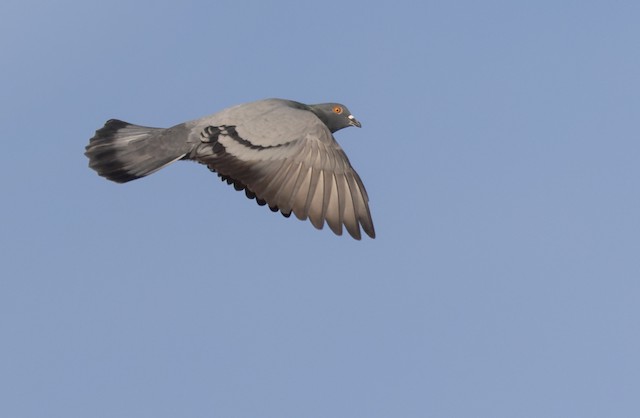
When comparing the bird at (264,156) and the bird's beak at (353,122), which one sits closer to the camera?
the bird at (264,156)

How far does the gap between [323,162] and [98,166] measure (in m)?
3.93

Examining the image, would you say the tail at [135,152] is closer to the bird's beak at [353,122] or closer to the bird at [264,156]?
the bird at [264,156]

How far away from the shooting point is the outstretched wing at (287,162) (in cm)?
1678

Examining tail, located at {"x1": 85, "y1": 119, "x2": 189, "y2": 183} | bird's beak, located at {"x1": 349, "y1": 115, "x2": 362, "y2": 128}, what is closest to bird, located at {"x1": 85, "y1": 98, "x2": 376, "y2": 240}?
tail, located at {"x1": 85, "y1": 119, "x2": 189, "y2": 183}

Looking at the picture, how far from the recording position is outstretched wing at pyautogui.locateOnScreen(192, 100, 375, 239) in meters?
16.8

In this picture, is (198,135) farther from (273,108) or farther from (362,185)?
(362,185)

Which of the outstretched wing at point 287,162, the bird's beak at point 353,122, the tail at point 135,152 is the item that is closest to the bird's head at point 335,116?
the bird's beak at point 353,122

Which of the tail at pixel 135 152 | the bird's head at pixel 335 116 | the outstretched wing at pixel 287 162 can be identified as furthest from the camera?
the bird's head at pixel 335 116

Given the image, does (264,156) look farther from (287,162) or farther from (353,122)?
(353,122)

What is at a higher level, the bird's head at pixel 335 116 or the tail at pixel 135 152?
the bird's head at pixel 335 116

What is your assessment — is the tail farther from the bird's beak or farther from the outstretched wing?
the bird's beak

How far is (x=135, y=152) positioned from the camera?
1917 centimetres

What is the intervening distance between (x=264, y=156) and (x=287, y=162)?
0.41 metres

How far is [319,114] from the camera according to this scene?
21.3 meters
